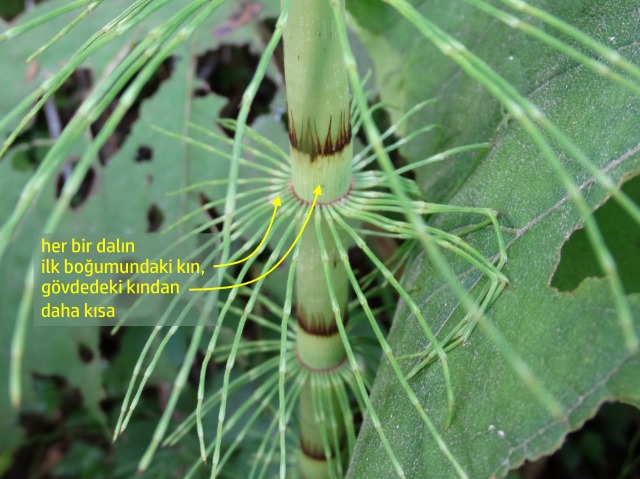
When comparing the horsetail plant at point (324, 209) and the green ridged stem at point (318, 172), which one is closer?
the horsetail plant at point (324, 209)

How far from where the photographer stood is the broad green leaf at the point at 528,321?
475mm

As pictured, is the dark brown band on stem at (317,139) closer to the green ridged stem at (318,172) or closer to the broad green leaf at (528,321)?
the green ridged stem at (318,172)

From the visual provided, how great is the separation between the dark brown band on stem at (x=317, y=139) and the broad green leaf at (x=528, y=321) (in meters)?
0.17

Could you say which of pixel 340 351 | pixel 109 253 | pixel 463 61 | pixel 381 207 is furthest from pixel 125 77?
pixel 109 253

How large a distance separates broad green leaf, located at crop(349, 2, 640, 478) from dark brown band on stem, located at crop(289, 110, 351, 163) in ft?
Result: 0.56

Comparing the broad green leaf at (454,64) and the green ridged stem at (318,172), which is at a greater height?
the broad green leaf at (454,64)

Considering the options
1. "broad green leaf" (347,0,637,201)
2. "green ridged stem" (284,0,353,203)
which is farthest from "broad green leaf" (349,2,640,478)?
"green ridged stem" (284,0,353,203)

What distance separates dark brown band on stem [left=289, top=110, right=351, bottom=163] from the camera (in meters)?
0.56

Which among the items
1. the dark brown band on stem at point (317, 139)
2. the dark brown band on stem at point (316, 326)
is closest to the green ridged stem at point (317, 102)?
the dark brown band on stem at point (317, 139)

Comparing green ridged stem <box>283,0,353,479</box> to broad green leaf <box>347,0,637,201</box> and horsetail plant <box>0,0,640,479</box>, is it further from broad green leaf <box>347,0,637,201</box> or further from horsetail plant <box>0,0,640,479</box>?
broad green leaf <box>347,0,637,201</box>

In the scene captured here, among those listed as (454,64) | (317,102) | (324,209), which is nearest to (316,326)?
(324,209)

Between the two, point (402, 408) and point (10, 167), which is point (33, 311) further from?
point (402, 408)

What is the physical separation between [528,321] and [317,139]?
221mm

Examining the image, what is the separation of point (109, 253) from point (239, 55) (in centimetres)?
40
